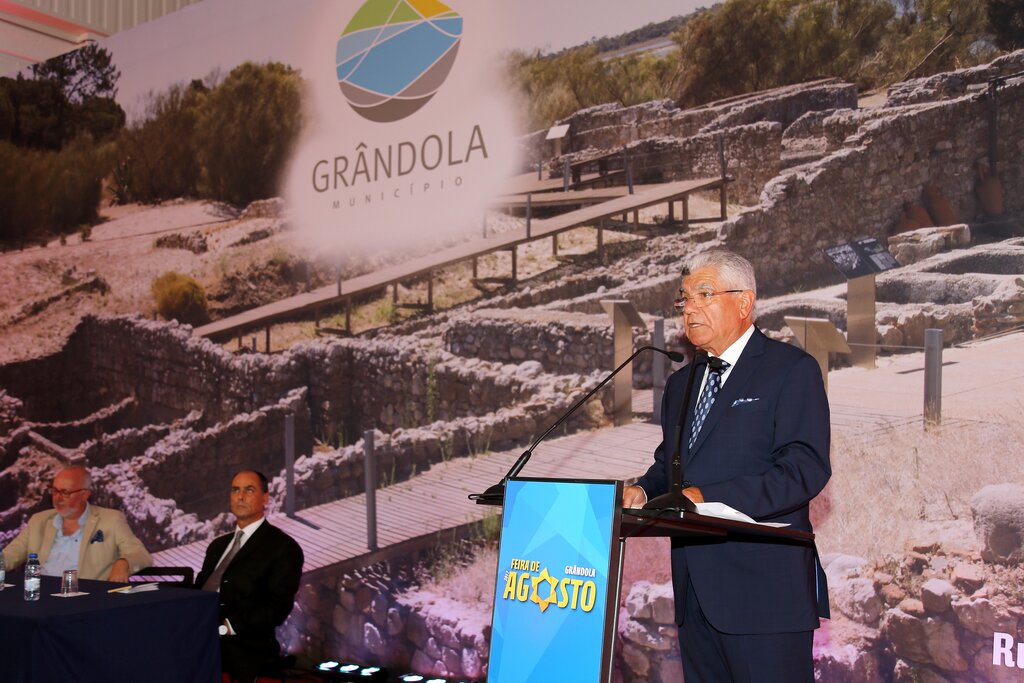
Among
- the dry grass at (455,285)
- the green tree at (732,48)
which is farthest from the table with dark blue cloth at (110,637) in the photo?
the green tree at (732,48)

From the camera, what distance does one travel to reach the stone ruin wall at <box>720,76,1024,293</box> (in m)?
4.00

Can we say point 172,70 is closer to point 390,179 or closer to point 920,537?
point 390,179

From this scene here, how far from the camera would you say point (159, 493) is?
21.8 feet

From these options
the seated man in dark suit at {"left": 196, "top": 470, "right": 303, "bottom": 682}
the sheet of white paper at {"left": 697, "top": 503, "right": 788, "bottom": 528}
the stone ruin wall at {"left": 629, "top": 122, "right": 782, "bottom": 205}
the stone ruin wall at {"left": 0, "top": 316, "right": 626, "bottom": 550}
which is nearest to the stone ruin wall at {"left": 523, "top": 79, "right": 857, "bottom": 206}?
the stone ruin wall at {"left": 629, "top": 122, "right": 782, "bottom": 205}

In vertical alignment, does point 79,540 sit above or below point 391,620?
above

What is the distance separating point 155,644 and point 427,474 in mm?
2259

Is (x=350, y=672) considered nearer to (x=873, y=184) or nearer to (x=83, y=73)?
(x=873, y=184)

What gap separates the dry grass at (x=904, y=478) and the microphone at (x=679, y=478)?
1968 mm

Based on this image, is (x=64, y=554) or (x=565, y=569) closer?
(x=565, y=569)

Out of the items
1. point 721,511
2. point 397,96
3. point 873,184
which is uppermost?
point 397,96

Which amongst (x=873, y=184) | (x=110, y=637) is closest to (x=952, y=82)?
(x=873, y=184)

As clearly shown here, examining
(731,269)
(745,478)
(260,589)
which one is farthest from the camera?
(260,589)

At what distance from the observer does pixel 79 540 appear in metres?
4.58

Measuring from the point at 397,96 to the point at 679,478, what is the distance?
4.41 meters
